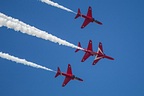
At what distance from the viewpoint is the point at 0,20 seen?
1316 inches

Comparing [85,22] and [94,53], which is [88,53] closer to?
[94,53]

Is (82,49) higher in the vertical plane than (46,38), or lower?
higher

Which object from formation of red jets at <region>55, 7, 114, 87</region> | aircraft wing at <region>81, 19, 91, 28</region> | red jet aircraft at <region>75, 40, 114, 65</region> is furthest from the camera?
aircraft wing at <region>81, 19, 91, 28</region>

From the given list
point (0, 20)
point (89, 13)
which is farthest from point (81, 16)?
point (0, 20)

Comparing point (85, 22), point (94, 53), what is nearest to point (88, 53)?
point (94, 53)

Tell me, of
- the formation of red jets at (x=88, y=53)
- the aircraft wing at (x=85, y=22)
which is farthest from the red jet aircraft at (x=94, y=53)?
the aircraft wing at (x=85, y=22)

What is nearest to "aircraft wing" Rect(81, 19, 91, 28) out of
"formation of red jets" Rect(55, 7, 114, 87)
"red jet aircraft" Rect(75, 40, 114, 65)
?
"formation of red jets" Rect(55, 7, 114, 87)

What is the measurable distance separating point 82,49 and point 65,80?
5865mm

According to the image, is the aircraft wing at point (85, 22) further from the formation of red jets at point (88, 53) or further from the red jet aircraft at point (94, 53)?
the red jet aircraft at point (94, 53)

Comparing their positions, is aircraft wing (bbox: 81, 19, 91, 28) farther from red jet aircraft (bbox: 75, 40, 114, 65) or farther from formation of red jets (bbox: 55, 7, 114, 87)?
red jet aircraft (bbox: 75, 40, 114, 65)

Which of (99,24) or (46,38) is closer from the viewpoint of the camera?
(46,38)

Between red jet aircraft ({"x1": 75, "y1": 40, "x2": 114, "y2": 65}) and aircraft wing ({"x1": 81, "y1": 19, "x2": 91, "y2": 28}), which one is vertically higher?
aircraft wing ({"x1": 81, "y1": 19, "x2": 91, "y2": 28})

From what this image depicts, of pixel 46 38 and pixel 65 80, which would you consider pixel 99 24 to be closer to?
pixel 65 80

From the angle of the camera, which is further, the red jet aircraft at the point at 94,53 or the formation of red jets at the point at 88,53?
the red jet aircraft at the point at 94,53
